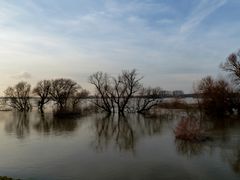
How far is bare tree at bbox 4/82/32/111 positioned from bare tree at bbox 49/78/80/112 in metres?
8.13

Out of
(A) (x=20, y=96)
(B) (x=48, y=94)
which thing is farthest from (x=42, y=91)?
(A) (x=20, y=96)

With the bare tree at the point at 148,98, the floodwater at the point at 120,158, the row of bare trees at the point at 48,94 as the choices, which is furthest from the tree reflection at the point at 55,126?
the bare tree at the point at 148,98

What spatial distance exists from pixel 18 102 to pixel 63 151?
42.1 m

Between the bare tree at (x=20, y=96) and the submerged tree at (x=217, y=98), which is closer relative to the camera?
the submerged tree at (x=217, y=98)

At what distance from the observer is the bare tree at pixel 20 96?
51375mm

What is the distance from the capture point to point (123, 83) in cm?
Result: 3922

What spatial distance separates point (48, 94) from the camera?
154 feet

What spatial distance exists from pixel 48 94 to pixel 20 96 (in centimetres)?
829

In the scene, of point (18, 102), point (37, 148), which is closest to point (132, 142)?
point (37, 148)

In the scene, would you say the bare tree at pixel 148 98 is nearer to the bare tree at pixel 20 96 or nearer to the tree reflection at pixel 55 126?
the tree reflection at pixel 55 126

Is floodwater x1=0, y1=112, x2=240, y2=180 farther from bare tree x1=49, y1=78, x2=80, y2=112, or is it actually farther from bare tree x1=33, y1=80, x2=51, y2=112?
bare tree x1=33, y1=80, x2=51, y2=112

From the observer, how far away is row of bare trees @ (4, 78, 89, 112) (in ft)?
142

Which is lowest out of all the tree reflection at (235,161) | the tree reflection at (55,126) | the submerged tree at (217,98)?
the tree reflection at (235,161)

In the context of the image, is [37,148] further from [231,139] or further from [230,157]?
[231,139]
